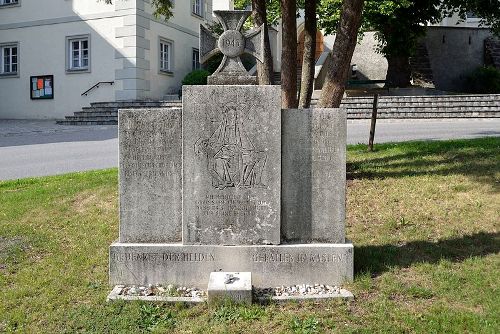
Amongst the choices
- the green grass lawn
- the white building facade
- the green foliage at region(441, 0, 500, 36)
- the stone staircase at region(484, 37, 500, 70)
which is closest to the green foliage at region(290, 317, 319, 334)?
the green grass lawn

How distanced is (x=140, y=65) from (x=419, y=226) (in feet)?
62.0

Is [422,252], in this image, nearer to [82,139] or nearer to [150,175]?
[150,175]

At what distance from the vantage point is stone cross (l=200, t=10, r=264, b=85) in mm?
5406

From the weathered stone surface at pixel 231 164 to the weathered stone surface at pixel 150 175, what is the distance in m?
0.13

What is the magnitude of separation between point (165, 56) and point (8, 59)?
7313 millimetres

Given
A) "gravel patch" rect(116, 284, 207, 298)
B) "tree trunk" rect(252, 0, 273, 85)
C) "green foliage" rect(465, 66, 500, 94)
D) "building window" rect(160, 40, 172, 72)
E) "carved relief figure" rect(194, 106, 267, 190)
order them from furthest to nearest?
"green foliage" rect(465, 66, 500, 94), "building window" rect(160, 40, 172, 72), "tree trunk" rect(252, 0, 273, 85), "carved relief figure" rect(194, 106, 267, 190), "gravel patch" rect(116, 284, 207, 298)

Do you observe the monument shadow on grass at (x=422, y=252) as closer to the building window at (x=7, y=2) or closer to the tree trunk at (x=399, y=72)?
the tree trunk at (x=399, y=72)

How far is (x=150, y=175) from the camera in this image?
540 cm

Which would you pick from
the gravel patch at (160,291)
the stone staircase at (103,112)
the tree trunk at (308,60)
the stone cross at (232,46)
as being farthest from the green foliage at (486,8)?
the gravel patch at (160,291)

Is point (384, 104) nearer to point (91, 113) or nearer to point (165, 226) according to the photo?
point (91, 113)

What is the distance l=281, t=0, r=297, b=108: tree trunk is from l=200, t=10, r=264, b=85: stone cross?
3109 mm

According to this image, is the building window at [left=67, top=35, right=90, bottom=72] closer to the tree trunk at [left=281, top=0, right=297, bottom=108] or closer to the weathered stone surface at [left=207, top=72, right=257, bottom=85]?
the tree trunk at [left=281, top=0, right=297, bottom=108]

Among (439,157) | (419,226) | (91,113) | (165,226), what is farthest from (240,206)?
(91,113)

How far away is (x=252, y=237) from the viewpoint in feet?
17.6
